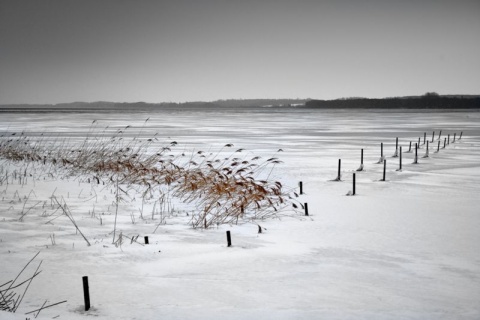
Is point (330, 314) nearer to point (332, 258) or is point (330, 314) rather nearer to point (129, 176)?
point (332, 258)

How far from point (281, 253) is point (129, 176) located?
658 centimetres

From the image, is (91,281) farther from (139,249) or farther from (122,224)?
(122,224)

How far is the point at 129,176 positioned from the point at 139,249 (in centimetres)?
578

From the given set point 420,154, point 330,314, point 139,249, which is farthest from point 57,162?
point 420,154

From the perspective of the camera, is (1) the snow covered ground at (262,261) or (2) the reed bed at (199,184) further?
(2) the reed bed at (199,184)

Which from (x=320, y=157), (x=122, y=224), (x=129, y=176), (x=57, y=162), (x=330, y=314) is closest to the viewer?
(x=330, y=314)

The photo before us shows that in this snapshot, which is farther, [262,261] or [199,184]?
[199,184]

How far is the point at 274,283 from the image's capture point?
520 cm

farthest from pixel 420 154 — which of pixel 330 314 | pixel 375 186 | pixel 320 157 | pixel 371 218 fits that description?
pixel 330 314

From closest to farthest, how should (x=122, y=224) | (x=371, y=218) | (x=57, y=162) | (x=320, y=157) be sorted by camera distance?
(x=122, y=224) < (x=371, y=218) < (x=57, y=162) < (x=320, y=157)

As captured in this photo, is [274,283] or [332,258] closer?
[274,283]

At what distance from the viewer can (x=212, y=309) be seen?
4527 mm

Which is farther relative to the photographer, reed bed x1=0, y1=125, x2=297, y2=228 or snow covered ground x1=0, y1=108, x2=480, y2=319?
reed bed x1=0, y1=125, x2=297, y2=228

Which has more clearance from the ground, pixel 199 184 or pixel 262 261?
pixel 199 184
